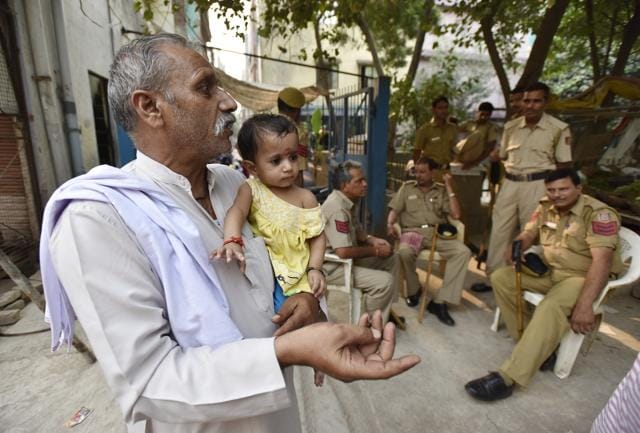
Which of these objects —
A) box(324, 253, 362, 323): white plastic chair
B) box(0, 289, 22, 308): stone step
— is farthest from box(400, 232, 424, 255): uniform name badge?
box(0, 289, 22, 308): stone step

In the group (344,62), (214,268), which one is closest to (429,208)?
(214,268)

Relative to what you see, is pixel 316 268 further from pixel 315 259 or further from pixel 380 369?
pixel 380 369

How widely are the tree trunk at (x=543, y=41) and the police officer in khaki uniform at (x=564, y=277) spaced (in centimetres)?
333

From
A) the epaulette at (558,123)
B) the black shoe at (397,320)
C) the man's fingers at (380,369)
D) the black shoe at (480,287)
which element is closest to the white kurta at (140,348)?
the man's fingers at (380,369)

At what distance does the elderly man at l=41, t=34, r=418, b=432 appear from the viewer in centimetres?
79

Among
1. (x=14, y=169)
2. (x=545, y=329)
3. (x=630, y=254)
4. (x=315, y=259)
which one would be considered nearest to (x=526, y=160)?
(x=630, y=254)

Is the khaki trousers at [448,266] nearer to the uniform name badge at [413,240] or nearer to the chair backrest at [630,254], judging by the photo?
the uniform name badge at [413,240]

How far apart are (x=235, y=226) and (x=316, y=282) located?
1.51ft

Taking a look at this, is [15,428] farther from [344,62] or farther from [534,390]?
[344,62]

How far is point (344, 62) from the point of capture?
19.5 metres

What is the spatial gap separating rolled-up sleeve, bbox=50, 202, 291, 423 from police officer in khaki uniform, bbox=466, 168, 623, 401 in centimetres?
236

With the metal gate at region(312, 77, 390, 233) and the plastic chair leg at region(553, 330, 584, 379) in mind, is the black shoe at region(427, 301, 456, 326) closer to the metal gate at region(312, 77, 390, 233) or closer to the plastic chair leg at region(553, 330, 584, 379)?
the plastic chair leg at region(553, 330, 584, 379)

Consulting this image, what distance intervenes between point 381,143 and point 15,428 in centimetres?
479

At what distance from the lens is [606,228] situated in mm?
2639
